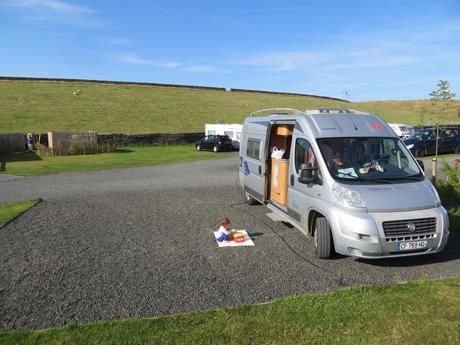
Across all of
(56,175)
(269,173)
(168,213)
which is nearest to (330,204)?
(269,173)

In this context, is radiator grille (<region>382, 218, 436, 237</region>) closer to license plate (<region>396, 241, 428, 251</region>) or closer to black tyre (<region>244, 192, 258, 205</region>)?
license plate (<region>396, 241, 428, 251</region>)

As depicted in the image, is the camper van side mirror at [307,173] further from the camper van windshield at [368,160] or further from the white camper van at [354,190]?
the camper van windshield at [368,160]

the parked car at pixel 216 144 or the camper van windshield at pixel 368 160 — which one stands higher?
the camper van windshield at pixel 368 160

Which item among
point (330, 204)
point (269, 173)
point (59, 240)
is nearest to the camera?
point (330, 204)

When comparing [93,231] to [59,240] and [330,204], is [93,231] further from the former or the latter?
[330,204]

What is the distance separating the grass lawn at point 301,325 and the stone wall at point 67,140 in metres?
25.9

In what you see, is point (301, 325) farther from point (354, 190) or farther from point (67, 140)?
point (67, 140)

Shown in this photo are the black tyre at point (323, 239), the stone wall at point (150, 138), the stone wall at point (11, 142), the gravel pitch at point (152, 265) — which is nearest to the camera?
the gravel pitch at point (152, 265)

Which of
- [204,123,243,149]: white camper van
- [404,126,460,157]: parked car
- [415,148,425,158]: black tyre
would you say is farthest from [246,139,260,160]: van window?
[204,123,243,149]: white camper van

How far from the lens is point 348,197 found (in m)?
6.05

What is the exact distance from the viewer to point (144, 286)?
18.3 feet

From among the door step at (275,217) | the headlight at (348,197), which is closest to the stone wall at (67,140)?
the door step at (275,217)

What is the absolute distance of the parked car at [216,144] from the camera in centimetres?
3016

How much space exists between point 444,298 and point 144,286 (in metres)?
3.95
